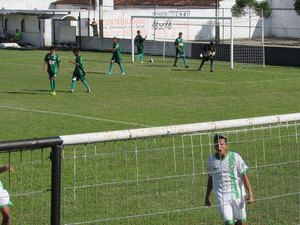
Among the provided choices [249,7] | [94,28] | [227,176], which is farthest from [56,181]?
[249,7]

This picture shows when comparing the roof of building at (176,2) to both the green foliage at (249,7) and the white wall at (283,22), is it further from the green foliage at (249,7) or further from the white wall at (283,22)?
the white wall at (283,22)

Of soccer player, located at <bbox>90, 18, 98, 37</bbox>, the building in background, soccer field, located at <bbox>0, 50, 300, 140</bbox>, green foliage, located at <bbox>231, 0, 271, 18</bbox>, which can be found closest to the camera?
soccer field, located at <bbox>0, 50, 300, 140</bbox>

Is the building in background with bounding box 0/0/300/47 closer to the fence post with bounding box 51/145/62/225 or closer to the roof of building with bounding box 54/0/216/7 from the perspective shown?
the roof of building with bounding box 54/0/216/7

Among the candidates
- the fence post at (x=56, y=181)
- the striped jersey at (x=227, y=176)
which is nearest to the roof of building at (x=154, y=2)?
the striped jersey at (x=227, y=176)

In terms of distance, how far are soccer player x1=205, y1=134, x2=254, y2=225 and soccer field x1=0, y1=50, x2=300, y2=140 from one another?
10921mm

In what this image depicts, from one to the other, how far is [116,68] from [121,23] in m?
20.9

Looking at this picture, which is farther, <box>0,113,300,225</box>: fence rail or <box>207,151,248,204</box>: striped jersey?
Result: <box>207,151,248,204</box>: striped jersey

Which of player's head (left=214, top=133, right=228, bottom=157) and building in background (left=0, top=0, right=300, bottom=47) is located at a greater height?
building in background (left=0, top=0, right=300, bottom=47)

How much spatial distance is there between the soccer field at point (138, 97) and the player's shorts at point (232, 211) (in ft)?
36.2

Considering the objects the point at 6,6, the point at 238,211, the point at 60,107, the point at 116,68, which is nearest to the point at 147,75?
the point at 116,68

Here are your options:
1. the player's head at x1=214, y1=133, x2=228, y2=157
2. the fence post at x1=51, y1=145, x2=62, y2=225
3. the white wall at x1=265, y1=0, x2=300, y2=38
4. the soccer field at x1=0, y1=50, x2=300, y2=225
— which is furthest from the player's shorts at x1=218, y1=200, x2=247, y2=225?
the white wall at x1=265, y1=0, x2=300, y2=38

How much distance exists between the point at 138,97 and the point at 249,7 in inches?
1573

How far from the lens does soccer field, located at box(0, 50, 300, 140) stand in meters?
22.0

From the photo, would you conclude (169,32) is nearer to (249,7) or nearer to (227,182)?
(249,7)
